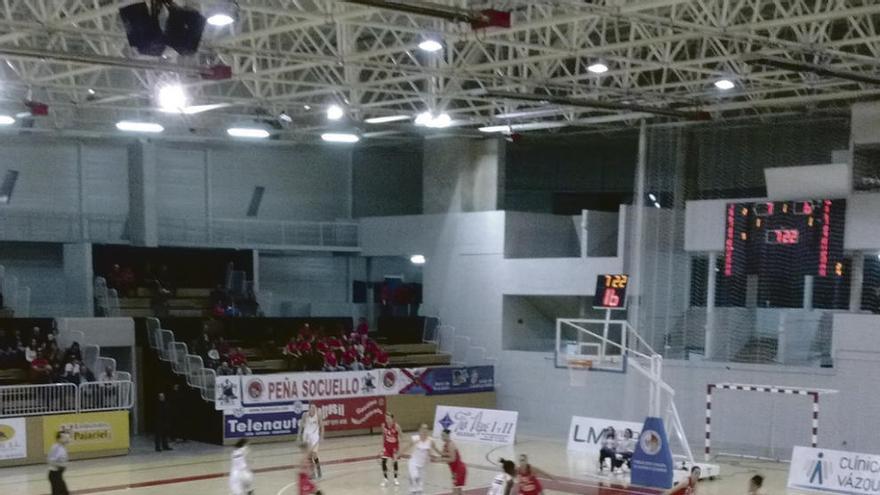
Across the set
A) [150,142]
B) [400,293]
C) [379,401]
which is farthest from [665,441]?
[150,142]

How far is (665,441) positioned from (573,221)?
51.3 feet

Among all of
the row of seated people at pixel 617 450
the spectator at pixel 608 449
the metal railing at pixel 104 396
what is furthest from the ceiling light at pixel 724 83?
the metal railing at pixel 104 396

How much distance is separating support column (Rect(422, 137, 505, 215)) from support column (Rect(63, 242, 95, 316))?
11592 mm

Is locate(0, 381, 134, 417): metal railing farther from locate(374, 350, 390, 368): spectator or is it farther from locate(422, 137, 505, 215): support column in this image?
locate(422, 137, 505, 215): support column

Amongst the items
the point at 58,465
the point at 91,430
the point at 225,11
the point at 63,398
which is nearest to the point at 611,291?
the point at 91,430

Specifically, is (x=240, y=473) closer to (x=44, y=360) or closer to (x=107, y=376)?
(x=107, y=376)

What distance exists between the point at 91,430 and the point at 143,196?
39.1 ft

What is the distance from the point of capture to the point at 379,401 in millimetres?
33375

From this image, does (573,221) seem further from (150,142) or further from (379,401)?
(150,142)

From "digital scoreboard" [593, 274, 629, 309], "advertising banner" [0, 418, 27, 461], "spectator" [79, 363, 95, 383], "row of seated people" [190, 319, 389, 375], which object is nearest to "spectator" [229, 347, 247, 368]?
"row of seated people" [190, 319, 389, 375]

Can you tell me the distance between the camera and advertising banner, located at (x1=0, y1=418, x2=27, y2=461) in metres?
26.5

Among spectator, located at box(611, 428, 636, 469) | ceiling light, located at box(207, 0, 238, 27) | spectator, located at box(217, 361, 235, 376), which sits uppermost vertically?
ceiling light, located at box(207, 0, 238, 27)

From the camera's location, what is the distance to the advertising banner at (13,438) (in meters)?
26.5

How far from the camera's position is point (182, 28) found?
13828 mm
